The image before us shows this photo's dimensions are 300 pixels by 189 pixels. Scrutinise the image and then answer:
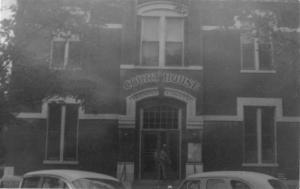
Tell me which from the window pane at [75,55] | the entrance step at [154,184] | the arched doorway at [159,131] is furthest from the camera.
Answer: the arched doorway at [159,131]

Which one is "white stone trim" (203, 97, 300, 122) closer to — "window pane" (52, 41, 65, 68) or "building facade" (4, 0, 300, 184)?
"building facade" (4, 0, 300, 184)

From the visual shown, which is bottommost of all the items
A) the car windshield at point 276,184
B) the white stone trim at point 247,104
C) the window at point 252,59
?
the car windshield at point 276,184

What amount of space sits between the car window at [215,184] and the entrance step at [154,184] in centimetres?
605

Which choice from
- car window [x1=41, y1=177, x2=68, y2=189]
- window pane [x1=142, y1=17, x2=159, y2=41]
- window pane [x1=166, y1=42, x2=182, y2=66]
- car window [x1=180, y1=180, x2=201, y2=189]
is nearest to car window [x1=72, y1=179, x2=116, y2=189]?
car window [x1=41, y1=177, x2=68, y2=189]

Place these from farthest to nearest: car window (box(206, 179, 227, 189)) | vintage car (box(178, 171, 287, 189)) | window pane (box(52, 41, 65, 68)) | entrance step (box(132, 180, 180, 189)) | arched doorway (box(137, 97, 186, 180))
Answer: arched doorway (box(137, 97, 186, 180)), entrance step (box(132, 180, 180, 189)), window pane (box(52, 41, 65, 68)), car window (box(206, 179, 227, 189)), vintage car (box(178, 171, 287, 189))

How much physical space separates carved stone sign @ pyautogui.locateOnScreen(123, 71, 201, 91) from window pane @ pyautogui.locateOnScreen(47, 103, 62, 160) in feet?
8.37

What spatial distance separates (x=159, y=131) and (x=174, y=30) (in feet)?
11.9

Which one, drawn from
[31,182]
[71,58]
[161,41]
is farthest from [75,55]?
[161,41]

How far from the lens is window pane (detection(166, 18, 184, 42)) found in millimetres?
17094

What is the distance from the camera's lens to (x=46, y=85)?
10375mm

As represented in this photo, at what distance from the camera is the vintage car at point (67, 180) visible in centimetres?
813

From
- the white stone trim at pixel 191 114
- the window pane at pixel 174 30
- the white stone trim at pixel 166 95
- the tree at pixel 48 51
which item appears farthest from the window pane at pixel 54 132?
the tree at pixel 48 51

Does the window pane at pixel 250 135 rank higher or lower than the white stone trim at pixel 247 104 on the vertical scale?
lower

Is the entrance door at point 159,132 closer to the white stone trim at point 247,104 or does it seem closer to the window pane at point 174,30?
the white stone trim at point 247,104
